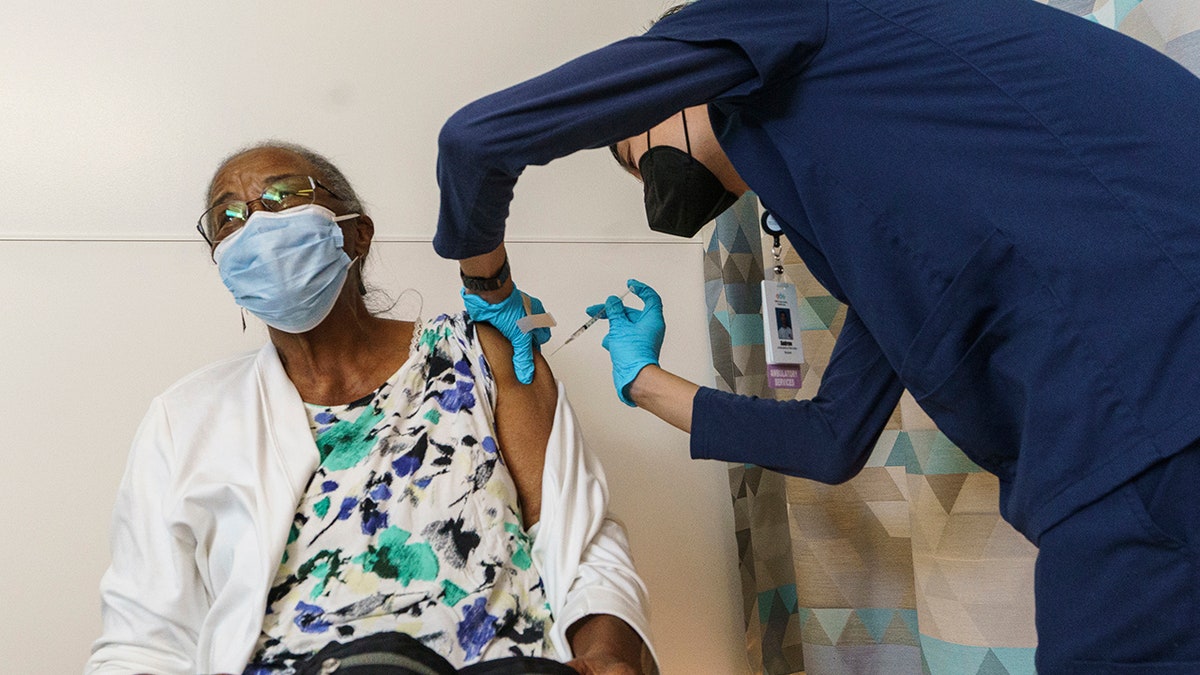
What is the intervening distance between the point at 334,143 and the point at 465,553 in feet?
3.23

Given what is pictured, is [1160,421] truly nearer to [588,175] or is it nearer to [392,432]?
[392,432]

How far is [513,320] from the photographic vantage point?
155cm

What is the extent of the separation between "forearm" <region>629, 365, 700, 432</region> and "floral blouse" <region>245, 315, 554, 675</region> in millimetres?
243

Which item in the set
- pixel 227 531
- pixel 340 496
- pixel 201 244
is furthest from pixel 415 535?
pixel 201 244

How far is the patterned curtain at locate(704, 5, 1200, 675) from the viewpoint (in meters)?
1.39

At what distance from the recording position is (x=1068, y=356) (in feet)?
2.65

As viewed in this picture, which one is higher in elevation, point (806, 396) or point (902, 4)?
point (902, 4)

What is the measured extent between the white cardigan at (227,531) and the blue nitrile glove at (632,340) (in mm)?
129

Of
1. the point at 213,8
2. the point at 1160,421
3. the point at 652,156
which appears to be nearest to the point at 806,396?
the point at 652,156

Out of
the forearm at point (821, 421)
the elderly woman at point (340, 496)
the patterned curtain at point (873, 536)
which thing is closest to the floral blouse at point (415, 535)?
the elderly woman at point (340, 496)

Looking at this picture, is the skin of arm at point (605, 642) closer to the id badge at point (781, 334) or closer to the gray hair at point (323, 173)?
the id badge at point (781, 334)

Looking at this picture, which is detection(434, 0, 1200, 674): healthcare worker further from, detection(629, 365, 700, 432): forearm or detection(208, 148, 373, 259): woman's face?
detection(208, 148, 373, 259): woman's face

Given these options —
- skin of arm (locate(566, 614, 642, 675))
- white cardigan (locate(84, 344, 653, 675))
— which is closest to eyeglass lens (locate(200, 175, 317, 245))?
white cardigan (locate(84, 344, 653, 675))

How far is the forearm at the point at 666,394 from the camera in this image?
141cm
